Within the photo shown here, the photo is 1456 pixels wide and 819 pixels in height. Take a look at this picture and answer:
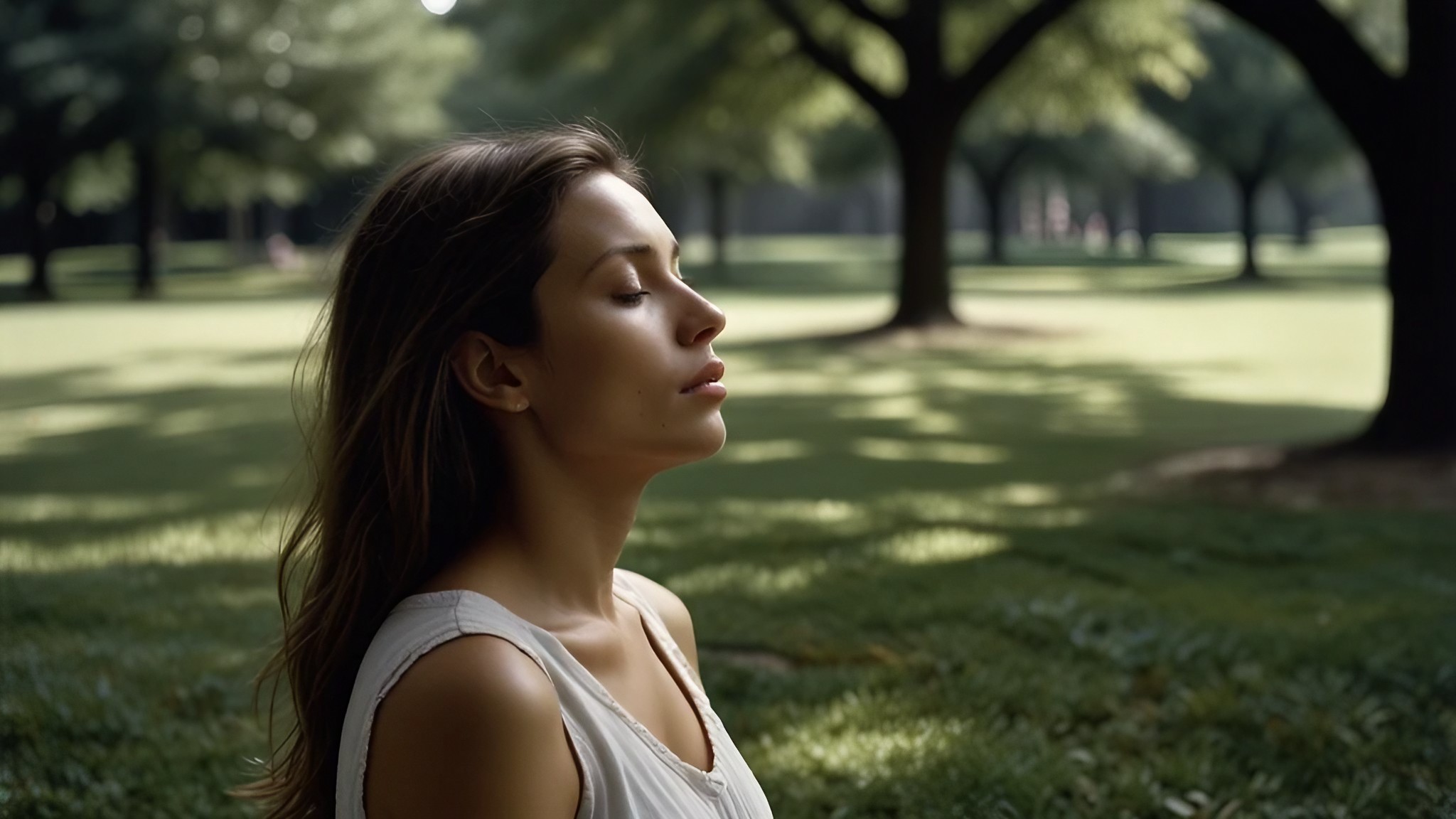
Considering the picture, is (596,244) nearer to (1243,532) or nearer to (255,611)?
(255,611)

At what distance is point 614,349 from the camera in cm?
177

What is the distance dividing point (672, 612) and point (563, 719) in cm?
62

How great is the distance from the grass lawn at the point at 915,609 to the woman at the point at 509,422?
3.68 feet

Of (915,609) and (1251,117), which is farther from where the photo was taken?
(1251,117)

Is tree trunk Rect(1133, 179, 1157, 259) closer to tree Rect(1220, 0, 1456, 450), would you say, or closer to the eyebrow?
tree Rect(1220, 0, 1456, 450)

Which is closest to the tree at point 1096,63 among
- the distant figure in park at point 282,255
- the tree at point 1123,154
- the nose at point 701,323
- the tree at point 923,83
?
the tree at point 923,83

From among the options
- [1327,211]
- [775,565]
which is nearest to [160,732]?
[775,565]

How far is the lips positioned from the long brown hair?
205 mm

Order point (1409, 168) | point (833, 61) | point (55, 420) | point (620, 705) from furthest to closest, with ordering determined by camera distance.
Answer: point (833, 61) → point (55, 420) → point (1409, 168) → point (620, 705)

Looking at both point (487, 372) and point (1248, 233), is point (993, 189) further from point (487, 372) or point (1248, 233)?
point (487, 372)

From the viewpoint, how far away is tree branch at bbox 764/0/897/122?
19250 mm

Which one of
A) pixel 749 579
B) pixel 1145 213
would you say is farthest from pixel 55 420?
pixel 1145 213

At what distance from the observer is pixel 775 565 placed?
21.1ft

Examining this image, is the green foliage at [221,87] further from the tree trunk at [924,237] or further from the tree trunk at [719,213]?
the tree trunk at [924,237]
